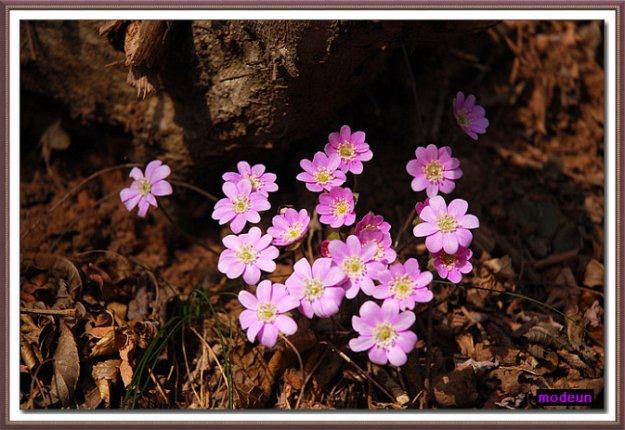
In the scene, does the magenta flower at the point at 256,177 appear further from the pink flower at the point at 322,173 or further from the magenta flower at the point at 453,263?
the magenta flower at the point at 453,263

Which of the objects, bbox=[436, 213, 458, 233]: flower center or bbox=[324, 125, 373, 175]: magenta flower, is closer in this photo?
bbox=[436, 213, 458, 233]: flower center

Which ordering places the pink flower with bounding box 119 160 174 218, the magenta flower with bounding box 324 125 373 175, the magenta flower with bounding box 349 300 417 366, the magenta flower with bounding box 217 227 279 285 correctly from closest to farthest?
1. the magenta flower with bounding box 349 300 417 366
2. the magenta flower with bounding box 217 227 279 285
3. the magenta flower with bounding box 324 125 373 175
4. the pink flower with bounding box 119 160 174 218

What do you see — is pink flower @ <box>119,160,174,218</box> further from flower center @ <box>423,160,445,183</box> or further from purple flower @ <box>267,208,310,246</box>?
flower center @ <box>423,160,445,183</box>

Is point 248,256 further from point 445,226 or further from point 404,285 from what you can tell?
point 445,226

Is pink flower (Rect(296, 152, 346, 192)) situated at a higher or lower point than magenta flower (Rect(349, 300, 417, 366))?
higher

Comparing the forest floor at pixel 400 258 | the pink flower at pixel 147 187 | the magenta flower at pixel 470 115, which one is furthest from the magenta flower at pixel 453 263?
the pink flower at pixel 147 187

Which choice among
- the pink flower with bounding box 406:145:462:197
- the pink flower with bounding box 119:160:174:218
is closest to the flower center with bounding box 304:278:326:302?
the pink flower with bounding box 406:145:462:197
